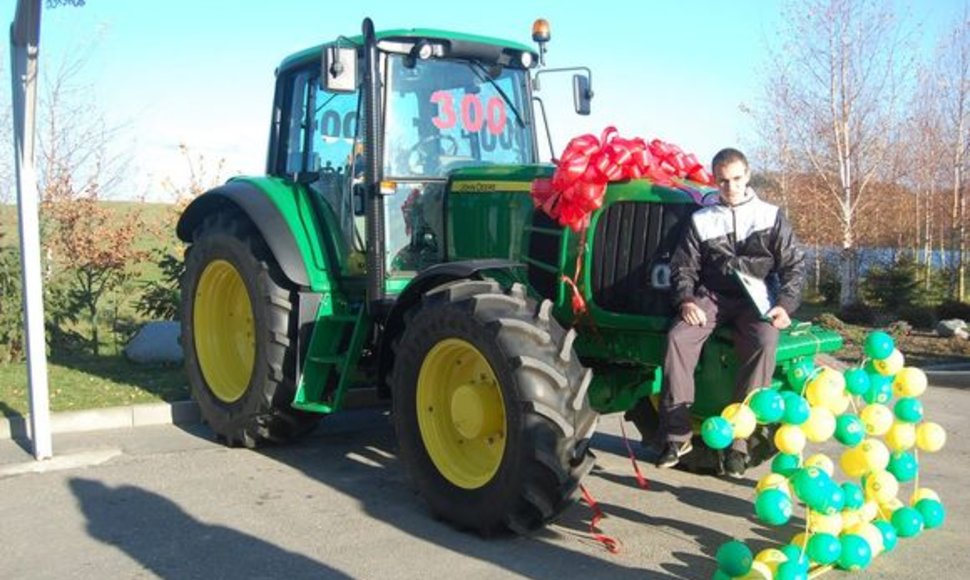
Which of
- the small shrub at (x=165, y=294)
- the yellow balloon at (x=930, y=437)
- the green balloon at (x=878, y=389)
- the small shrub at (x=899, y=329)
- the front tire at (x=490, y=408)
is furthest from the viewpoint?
the small shrub at (x=899, y=329)

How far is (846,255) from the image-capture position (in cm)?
1673

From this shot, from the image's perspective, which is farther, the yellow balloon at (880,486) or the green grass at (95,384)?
the green grass at (95,384)

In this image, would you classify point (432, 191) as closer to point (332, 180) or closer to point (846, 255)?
point (332, 180)

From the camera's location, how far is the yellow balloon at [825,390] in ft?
12.4

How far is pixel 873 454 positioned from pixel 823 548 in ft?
1.51

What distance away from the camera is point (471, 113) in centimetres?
623

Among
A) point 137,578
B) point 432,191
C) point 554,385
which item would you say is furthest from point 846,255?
point 137,578

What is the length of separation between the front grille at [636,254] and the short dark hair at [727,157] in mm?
348

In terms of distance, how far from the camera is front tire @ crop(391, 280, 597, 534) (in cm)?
448

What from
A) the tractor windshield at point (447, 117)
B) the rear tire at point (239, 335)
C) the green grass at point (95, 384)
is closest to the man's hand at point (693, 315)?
the tractor windshield at point (447, 117)

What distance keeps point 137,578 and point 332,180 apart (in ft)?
9.97

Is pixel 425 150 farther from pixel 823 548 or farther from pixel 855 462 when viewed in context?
pixel 823 548

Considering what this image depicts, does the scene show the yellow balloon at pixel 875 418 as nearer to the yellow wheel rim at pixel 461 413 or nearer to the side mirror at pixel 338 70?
the yellow wheel rim at pixel 461 413

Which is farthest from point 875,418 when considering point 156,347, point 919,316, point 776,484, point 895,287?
point 895,287
